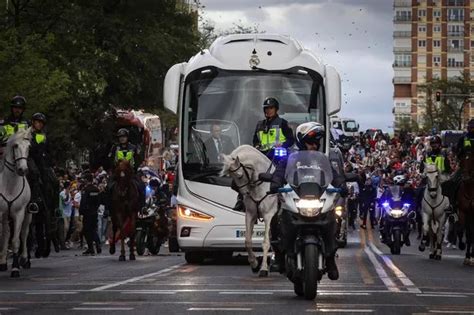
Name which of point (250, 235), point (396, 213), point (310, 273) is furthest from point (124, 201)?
point (310, 273)

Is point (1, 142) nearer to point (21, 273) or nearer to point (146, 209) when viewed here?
point (21, 273)

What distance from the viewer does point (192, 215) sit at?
85.2 feet

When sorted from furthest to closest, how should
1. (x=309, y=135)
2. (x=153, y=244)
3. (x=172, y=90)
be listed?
1. (x=153, y=244)
2. (x=172, y=90)
3. (x=309, y=135)

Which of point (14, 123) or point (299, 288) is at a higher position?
point (14, 123)

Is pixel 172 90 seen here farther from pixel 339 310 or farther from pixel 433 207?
pixel 339 310

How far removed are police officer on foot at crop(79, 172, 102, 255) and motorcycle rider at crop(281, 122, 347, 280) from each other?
59.2ft

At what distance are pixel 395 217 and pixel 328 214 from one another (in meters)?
17.7

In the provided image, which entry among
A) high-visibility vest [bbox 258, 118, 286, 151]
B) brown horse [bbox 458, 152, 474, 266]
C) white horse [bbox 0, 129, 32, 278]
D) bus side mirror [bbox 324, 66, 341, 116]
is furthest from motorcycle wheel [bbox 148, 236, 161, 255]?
high-visibility vest [bbox 258, 118, 286, 151]

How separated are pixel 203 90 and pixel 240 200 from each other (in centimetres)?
486

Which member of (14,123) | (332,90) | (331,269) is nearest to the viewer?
(331,269)

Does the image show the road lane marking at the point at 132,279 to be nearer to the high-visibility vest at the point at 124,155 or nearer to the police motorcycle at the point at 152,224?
the high-visibility vest at the point at 124,155

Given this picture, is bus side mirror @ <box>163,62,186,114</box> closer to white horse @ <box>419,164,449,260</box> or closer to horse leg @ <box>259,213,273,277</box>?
horse leg @ <box>259,213,273,277</box>

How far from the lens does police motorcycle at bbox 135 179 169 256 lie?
30953 millimetres

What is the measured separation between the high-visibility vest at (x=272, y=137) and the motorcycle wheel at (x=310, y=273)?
266 inches
